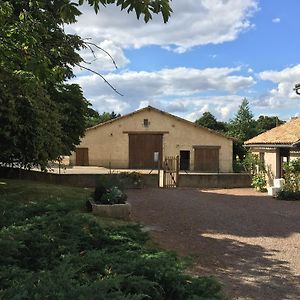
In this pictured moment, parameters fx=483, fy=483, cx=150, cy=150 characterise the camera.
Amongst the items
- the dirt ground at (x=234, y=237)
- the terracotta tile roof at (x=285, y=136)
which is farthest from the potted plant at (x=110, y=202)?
the terracotta tile roof at (x=285, y=136)

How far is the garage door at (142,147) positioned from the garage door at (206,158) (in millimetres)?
3396

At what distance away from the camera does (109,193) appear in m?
13.5

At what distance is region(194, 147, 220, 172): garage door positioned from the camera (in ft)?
141

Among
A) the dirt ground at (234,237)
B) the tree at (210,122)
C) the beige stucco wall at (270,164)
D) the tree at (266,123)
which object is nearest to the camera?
the dirt ground at (234,237)

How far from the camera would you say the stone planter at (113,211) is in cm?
1288

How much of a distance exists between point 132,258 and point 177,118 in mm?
38113

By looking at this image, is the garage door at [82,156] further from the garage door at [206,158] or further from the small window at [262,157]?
the small window at [262,157]

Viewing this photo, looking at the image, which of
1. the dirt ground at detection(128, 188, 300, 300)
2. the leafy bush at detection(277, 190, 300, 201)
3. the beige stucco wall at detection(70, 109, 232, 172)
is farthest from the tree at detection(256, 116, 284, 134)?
the dirt ground at detection(128, 188, 300, 300)

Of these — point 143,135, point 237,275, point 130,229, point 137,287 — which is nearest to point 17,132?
point 130,229

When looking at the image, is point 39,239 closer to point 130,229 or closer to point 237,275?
point 130,229

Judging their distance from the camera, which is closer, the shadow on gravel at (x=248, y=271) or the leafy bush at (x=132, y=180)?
the shadow on gravel at (x=248, y=271)

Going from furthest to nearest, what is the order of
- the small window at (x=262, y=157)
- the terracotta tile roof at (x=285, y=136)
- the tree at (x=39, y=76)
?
the small window at (x=262, y=157)
the terracotta tile roof at (x=285, y=136)
the tree at (x=39, y=76)

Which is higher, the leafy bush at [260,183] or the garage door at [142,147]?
the garage door at [142,147]

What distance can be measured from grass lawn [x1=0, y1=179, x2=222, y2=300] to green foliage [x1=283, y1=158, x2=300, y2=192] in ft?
51.2
